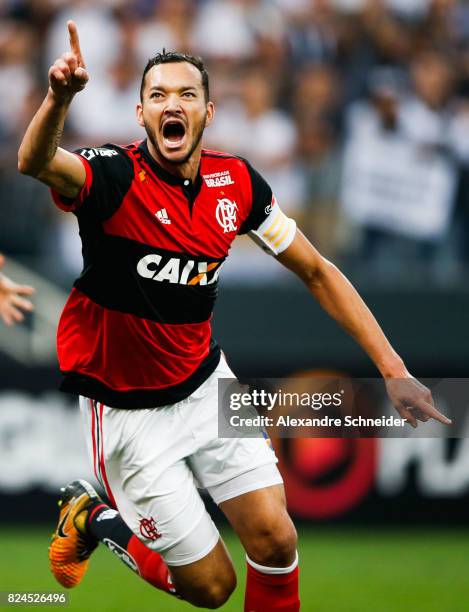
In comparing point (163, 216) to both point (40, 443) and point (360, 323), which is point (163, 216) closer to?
point (360, 323)

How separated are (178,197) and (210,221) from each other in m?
0.19

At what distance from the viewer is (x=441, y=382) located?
8.69m

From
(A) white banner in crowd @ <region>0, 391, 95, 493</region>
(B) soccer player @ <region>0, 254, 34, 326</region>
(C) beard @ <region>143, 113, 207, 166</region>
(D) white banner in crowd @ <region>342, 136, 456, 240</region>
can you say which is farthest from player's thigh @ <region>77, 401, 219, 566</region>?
(D) white banner in crowd @ <region>342, 136, 456, 240</region>

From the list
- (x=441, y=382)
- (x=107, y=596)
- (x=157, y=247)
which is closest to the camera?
(x=157, y=247)

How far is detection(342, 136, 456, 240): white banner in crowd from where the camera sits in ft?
31.1

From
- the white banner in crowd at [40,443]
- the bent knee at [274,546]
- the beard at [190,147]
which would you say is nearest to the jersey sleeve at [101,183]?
the beard at [190,147]

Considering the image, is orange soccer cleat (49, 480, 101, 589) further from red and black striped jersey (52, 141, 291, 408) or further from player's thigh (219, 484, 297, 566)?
player's thigh (219, 484, 297, 566)

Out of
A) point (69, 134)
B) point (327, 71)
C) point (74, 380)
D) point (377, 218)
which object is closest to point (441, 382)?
point (377, 218)

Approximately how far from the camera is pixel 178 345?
16.7 feet

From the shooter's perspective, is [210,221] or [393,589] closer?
[210,221]

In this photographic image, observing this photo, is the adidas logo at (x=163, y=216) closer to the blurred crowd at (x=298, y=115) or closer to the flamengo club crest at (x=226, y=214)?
the flamengo club crest at (x=226, y=214)

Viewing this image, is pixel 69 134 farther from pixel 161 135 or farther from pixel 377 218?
pixel 161 135

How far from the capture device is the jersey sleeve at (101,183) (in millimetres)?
4484

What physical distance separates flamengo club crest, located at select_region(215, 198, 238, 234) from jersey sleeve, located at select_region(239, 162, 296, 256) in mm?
162
